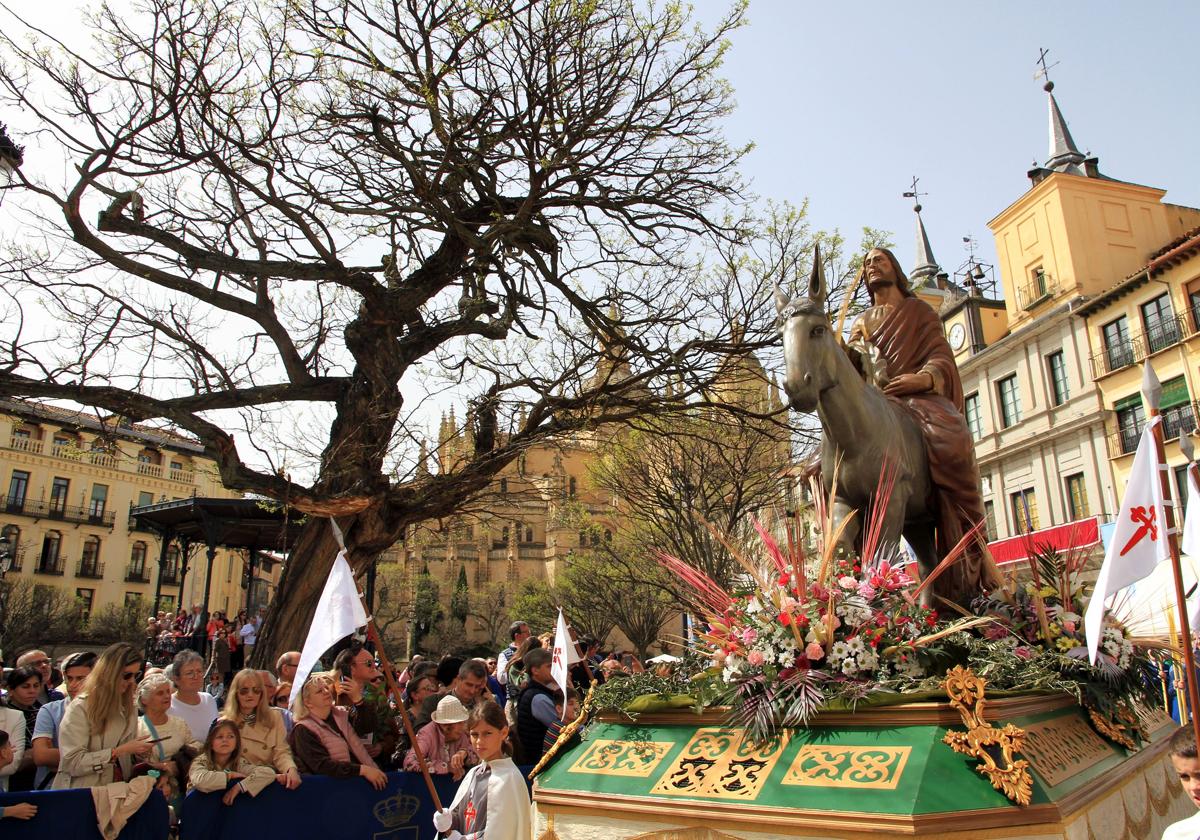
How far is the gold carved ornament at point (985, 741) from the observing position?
324 cm

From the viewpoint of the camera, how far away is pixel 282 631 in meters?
11.7

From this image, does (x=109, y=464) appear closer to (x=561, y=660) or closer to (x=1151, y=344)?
(x=561, y=660)

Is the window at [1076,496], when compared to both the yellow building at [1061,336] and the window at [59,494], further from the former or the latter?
the window at [59,494]

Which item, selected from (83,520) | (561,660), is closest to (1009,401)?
(561,660)

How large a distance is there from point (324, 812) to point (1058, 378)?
32797 millimetres

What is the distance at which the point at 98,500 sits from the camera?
5538 centimetres

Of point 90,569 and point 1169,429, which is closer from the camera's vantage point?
point 1169,429

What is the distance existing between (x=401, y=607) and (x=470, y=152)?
56.8 m

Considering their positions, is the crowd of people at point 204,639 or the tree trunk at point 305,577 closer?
the tree trunk at point 305,577

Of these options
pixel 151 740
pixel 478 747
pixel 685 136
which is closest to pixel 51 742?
pixel 151 740

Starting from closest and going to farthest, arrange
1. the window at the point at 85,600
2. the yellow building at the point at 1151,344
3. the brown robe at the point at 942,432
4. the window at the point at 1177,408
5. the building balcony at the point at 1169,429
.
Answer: the brown robe at the point at 942,432
the building balcony at the point at 1169,429
the window at the point at 1177,408
the yellow building at the point at 1151,344
the window at the point at 85,600

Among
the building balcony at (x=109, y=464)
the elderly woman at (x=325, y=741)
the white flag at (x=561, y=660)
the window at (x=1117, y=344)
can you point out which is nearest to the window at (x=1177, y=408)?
the window at (x=1117, y=344)

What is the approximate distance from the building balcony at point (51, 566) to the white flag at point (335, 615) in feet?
183

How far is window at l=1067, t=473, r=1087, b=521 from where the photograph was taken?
30098 mm
